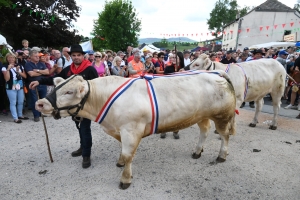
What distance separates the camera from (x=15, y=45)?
65.6 feet

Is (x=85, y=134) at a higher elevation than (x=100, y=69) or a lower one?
lower

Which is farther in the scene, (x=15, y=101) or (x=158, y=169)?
(x=15, y=101)

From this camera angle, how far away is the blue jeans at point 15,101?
20.3ft

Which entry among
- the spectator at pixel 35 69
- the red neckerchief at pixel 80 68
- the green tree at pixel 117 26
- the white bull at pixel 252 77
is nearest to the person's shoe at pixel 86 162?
the red neckerchief at pixel 80 68

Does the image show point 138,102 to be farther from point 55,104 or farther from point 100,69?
point 100,69

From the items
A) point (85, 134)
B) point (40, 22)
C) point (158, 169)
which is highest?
point (40, 22)

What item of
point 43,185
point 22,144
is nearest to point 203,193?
point 43,185

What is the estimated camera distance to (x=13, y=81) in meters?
6.14

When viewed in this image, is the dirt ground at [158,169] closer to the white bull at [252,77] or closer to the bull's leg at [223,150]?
the bull's leg at [223,150]

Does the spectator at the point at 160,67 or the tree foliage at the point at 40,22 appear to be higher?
the tree foliage at the point at 40,22

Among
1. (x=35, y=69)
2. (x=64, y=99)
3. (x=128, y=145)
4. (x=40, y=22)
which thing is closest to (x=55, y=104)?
(x=64, y=99)

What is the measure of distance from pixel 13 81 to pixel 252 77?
6.19 m

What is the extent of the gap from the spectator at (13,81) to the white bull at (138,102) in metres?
4.03

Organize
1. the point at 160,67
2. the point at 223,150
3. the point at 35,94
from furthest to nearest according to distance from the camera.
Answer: the point at 160,67
the point at 35,94
the point at 223,150
